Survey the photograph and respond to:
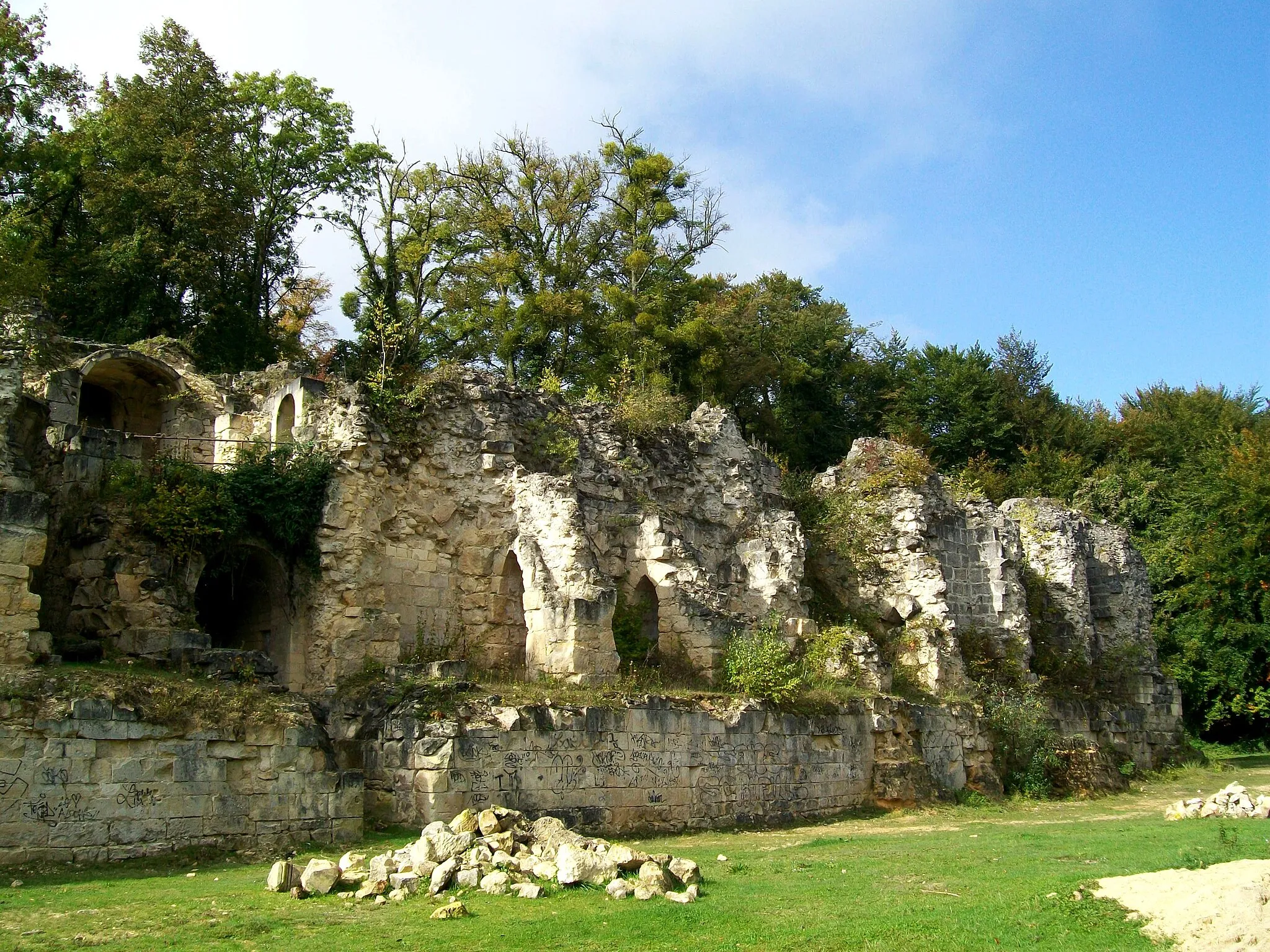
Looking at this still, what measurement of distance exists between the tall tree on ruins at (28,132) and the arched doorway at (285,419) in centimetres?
627

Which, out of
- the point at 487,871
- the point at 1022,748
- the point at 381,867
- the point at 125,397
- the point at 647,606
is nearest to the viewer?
the point at 381,867

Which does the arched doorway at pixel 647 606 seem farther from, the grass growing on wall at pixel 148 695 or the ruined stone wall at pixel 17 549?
the ruined stone wall at pixel 17 549

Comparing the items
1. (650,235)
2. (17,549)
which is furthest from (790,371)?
(17,549)

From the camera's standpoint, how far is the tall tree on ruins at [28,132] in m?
22.9

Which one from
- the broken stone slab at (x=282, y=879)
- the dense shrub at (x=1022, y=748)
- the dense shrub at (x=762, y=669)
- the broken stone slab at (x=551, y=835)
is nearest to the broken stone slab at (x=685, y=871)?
the broken stone slab at (x=551, y=835)

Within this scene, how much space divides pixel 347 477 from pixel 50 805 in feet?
21.7

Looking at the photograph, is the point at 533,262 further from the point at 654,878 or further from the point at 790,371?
the point at 654,878

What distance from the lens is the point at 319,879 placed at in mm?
9773

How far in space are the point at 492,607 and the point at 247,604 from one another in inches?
144

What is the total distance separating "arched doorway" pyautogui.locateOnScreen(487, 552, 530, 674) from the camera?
1792cm

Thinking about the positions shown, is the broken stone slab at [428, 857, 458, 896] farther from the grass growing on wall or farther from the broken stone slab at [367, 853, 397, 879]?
the grass growing on wall

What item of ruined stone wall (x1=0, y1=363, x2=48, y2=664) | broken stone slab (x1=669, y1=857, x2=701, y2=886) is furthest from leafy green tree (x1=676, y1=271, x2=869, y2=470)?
broken stone slab (x1=669, y1=857, x2=701, y2=886)

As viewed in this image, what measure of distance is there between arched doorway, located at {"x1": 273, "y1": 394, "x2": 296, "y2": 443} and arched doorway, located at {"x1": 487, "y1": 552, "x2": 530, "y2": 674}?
164 inches

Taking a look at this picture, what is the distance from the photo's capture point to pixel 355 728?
46.6 feet
